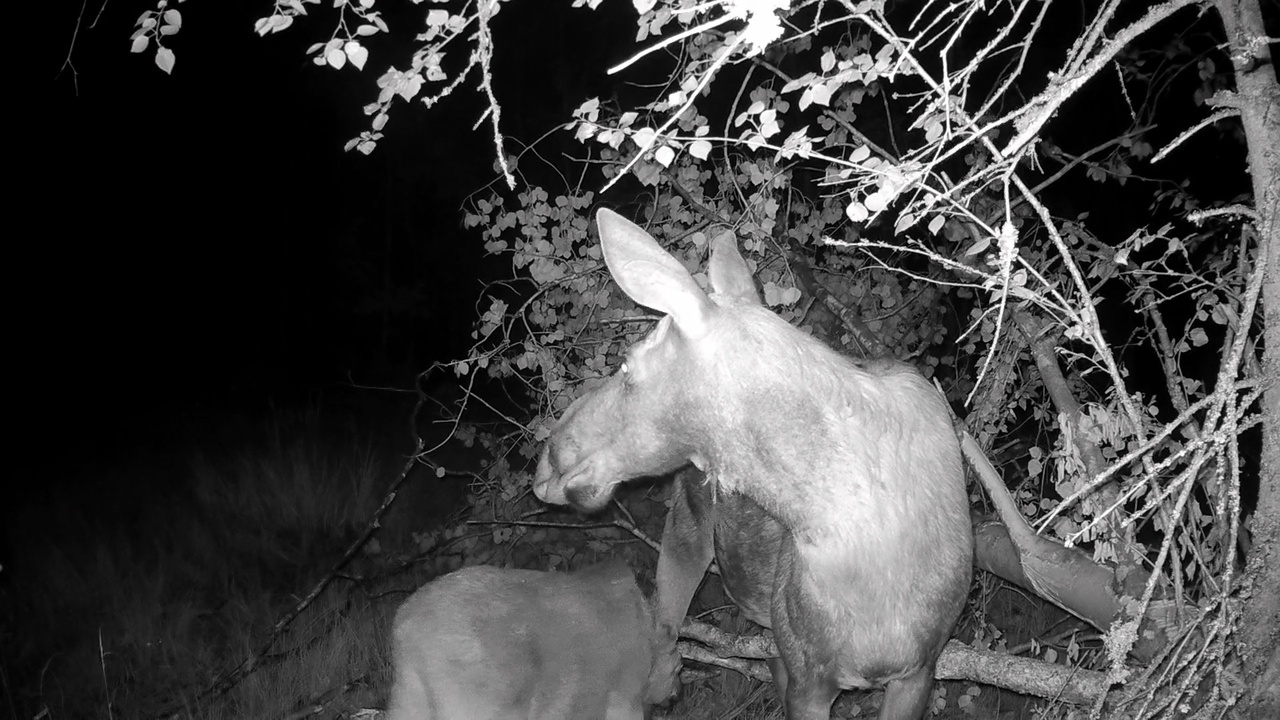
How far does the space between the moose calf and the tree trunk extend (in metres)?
2.07

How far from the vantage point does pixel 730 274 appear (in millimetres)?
3020

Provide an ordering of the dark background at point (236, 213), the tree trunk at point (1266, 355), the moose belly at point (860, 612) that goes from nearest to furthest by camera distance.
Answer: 1. the tree trunk at point (1266, 355)
2. the moose belly at point (860, 612)
3. the dark background at point (236, 213)

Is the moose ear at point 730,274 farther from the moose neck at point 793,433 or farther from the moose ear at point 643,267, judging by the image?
the moose ear at point 643,267

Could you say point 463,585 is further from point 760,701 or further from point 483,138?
point 483,138

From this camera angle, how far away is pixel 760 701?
476cm

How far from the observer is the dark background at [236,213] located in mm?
10258

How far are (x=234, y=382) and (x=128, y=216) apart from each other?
8.77 feet

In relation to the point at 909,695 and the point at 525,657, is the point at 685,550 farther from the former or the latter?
the point at 909,695

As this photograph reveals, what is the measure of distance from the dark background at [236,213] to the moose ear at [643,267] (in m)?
9.01

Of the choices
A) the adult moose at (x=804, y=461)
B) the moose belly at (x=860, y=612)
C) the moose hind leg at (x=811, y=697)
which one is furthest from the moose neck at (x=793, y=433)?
the moose hind leg at (x=811, y=697)

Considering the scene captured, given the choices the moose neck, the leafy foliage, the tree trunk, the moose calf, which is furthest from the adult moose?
the moose calf

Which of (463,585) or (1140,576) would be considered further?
(463,585)

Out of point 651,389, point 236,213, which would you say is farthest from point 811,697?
point 236,213

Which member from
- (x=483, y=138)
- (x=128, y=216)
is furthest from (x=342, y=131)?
(x=128, y=216)
